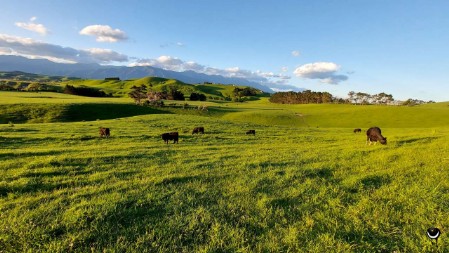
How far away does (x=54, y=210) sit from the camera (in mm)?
8250

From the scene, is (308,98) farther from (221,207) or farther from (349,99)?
(221,207)

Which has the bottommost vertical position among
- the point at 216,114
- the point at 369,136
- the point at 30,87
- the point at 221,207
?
the point at 216,114

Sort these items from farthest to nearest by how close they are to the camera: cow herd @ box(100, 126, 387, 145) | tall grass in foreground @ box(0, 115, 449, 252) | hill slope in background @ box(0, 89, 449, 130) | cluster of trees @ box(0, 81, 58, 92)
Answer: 1. cluster of trees @ box(0, 81, 58, 92)
2. hill slope in background @ box(0, 89, 449, 130)
3. cow herd @ box(100, 126, 387, 145)
4. tall grass in foreground @ box(0, 115, 449, 252)

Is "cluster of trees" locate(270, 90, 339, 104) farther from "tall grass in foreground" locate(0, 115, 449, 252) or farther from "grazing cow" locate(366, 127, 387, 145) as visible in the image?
"tall grass in foreground" locate(0, 115, 449, 252)

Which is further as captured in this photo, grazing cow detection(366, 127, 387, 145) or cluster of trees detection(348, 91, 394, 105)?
cluster of trees detection(348, 91, 394, 105)

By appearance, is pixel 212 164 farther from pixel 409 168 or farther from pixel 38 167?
pixel 409 168

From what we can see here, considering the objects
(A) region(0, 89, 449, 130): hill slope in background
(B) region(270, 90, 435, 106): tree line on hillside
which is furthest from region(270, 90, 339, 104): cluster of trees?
(A) region(0, 89, 449, 130): hill slope in background

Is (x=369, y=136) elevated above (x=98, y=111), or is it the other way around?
(x=369, y=136)

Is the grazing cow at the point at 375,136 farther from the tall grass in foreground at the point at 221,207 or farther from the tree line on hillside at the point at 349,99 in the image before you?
the tree line on hillside at the point at 349,99

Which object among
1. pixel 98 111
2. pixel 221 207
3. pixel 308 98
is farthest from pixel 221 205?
pixel 308 98

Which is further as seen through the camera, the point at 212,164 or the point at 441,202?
the point at 212,164

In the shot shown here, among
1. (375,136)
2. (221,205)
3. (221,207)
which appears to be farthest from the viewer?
(375,136)

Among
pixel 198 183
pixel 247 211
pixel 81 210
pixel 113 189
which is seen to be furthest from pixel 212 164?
pixel 81 210

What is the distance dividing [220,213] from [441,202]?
23.2ft
